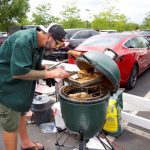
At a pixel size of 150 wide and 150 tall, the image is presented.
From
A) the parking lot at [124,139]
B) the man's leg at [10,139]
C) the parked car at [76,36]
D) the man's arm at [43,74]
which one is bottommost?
the parking lot at [124,139]

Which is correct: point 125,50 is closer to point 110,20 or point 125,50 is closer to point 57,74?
point 57,74

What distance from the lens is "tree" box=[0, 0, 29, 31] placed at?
2345 centimetres

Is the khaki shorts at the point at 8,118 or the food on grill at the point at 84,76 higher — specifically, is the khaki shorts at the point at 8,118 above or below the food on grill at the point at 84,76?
below

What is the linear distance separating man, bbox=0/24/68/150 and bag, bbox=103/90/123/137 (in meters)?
1.30

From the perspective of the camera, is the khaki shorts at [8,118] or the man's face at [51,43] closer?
the man's face at [51,43]

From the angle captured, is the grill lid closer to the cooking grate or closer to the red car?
the cooking grate

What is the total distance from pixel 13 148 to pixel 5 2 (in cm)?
2255

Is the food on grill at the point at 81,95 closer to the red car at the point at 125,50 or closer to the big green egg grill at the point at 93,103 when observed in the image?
the big green egg grill at the point at 93,103

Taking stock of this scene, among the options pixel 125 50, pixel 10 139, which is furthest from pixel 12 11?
pixel 10 139

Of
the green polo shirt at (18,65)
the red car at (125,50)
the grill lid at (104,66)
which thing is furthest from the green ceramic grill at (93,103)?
the red car at (125,50)

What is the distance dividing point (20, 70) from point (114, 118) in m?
1.90

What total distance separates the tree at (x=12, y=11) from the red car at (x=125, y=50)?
18.5m

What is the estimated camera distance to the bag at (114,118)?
153 inches

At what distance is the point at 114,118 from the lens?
3889mm
